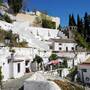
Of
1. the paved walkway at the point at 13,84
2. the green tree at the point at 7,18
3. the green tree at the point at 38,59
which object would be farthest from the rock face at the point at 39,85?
the green tree at the point at 7,18

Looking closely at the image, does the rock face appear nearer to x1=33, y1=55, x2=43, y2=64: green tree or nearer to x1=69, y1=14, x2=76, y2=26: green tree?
x1=33, y1=55, x2=43, y2=64: green tree

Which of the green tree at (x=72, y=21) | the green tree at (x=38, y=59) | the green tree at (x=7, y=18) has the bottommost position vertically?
the green tree at (x=38, y=59)

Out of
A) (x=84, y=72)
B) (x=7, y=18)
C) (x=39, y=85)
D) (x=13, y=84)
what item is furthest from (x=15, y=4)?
(x=39, y=85)

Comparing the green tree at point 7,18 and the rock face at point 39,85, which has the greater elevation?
the green tree at point 7,18

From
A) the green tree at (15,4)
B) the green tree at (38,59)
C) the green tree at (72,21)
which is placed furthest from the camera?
the green tree at (72,21)

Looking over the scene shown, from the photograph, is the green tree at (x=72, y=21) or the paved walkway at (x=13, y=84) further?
the green tree at (x=72, y=21)

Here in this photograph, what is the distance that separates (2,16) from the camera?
51844 mm

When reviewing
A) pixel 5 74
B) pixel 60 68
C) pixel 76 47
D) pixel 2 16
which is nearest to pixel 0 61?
pixel 5 74

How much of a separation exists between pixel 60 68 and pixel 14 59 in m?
8.16

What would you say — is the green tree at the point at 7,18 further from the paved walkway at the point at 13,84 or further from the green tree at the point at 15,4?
the paved walkway at the point at 13,84

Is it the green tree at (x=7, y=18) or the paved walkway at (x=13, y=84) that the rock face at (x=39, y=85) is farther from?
the green tree at (x=7, y=18)

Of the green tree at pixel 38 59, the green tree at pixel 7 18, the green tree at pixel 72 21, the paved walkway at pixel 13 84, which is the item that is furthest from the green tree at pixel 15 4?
the paved walkway at pixel 13 84

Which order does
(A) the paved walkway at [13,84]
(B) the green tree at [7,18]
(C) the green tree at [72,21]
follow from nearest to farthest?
(A) the paved walkway at [13,84] < (B) the green tree at [7,18] < (C) the green tree at [72,21]

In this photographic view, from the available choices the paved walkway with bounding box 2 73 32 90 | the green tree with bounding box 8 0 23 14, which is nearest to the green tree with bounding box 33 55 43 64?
the paved walkway with bounding box 2 73 32 90
